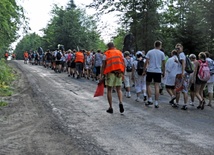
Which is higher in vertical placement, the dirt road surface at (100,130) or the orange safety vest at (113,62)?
the orange safety vest at (113,62)

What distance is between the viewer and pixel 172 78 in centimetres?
1196

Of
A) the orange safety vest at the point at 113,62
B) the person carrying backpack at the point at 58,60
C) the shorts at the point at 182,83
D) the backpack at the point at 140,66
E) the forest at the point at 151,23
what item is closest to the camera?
the orange safety vest at the point at 113,62

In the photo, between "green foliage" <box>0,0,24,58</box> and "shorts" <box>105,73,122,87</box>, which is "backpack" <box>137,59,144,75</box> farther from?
"green foliage" <box>0,0,24,58</box>

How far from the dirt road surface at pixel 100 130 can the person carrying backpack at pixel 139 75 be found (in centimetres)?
159

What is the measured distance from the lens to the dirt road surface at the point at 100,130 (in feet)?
19.7

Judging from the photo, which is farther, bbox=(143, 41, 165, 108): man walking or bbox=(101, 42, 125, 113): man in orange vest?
bbox=(143, 41, 165, 108): man walking

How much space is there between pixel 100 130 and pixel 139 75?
6.19m

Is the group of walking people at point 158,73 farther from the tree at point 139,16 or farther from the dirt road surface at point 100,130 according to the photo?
the tree at point 139,16

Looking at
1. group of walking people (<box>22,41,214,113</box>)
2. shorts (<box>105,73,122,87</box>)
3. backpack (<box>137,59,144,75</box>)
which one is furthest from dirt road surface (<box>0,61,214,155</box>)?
backpack (<box>137,59,144,75</box>)

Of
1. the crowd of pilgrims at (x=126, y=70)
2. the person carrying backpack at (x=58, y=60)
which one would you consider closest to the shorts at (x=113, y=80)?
the crowd of pilgrims at (x=126, y=70)

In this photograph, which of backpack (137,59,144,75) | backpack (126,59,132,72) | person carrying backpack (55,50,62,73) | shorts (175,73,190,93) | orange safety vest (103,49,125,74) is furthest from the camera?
person carrying backpack (55,50,62,73)

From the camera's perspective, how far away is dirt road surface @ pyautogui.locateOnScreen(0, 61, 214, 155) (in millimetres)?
6009

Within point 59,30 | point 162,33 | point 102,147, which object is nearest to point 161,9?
point 162,33

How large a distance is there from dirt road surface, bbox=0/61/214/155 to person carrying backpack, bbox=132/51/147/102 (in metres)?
1.59
